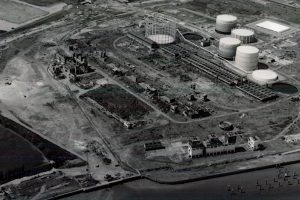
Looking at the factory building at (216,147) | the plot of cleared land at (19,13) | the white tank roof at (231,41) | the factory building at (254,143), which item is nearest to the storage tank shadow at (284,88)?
the white tank roof at (231,41)

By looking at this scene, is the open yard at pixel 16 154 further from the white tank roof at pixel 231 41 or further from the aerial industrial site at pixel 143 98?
the white tank roof at pixel 231 41

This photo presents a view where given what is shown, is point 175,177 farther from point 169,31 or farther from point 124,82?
point 169,31

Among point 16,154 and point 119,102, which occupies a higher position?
point 119,102

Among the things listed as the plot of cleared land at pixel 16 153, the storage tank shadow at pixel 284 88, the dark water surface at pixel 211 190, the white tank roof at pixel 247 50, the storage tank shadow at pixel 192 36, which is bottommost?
the dark water surface at pixel 211 190

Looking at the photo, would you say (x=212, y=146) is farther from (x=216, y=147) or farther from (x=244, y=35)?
(x=244, y=35)

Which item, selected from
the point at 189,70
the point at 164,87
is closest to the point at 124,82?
the point at 164,87

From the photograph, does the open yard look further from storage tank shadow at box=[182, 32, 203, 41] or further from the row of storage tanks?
storage tank shadow at box=[182, 32, 203, 41]

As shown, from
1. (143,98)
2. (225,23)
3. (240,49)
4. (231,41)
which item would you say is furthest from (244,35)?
(143,98)
